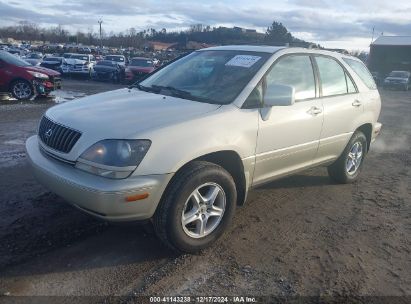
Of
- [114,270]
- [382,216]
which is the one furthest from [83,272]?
[382,216]

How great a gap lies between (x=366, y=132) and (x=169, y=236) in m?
3.76

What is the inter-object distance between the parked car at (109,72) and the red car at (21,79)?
9.35 metres

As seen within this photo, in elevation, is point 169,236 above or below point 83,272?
above

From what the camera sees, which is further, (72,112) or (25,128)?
(25,128)

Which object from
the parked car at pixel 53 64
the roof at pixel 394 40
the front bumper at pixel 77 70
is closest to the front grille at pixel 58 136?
the front bumper at pixel 77 70

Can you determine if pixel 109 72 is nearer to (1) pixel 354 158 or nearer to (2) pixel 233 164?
(1) pixel 354 158

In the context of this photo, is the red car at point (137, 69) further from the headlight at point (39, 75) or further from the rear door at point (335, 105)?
the rear door at point (335, 105)

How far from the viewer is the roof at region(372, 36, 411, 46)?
38375mm

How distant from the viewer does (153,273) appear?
321cm

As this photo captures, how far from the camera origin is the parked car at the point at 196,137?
10.1ft

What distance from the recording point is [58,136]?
3.41 meters

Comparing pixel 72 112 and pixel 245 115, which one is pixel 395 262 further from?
pixel 72 112

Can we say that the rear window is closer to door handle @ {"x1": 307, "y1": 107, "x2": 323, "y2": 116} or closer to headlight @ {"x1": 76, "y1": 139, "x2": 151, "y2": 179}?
door handle @ {"x1": 307, "y1": 107, "x2": 323, "y2": 116}

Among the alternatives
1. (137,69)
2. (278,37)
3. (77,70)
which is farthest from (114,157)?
(77,70)
